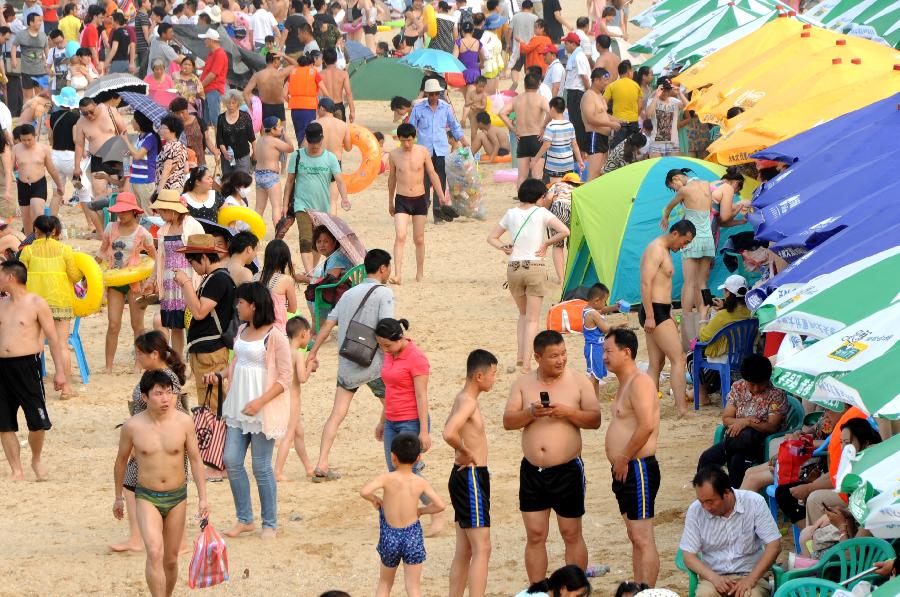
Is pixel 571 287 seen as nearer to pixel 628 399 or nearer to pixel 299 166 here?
pixel 299 166

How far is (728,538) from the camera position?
7.43 m

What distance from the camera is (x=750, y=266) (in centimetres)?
1230

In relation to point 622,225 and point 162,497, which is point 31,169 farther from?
point 162,497

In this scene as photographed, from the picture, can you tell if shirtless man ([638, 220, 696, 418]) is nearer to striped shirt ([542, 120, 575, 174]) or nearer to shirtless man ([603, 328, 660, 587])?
shirtless man ([603, 328, 660, 587])

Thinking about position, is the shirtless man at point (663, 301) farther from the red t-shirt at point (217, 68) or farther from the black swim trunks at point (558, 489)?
the red t-shirt at point (217, 68)

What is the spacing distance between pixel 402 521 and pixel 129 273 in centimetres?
582

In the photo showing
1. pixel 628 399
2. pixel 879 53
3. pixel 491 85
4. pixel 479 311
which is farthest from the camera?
pixel 491 85

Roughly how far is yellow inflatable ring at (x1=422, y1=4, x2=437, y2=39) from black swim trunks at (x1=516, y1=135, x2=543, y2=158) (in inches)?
324

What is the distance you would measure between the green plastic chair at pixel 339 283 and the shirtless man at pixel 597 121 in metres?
6.87

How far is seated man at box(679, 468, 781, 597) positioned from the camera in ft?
24.2

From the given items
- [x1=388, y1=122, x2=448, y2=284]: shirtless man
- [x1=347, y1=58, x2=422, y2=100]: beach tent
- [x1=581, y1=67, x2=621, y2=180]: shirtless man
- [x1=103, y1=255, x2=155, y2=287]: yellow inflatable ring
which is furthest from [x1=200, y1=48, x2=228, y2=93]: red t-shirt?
[x1=103, y1=255, x2=155, y2=287]: yellow inflatable ring

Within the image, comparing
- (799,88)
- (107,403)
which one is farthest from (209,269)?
(799,88)

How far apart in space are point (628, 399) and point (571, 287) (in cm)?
651

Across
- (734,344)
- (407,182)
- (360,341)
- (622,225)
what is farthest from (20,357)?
(622,225)
